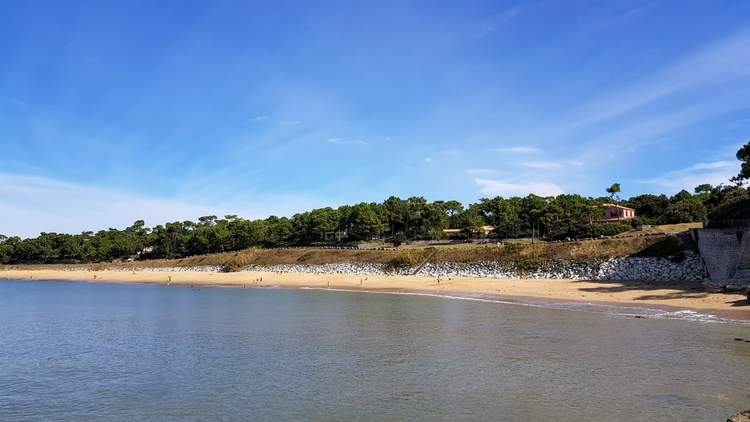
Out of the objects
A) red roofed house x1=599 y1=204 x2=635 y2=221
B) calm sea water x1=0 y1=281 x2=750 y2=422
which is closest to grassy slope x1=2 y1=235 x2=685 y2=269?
calm sea water x1=0 y1=281 x2=750 y2=422

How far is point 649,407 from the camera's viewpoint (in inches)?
639

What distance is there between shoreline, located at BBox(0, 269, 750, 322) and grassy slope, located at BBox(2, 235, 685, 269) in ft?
20.8

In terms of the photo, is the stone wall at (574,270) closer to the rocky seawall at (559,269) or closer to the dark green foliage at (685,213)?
the rocky seawall at (559,269)

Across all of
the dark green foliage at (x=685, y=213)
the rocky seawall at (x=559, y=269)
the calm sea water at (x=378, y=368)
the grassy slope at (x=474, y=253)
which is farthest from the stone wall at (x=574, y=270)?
the dark green foliage at (x=685, y=213)

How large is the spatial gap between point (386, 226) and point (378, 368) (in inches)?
3785

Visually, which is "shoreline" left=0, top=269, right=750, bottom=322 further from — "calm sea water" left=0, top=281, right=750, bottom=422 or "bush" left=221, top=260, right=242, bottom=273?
"calm sea water" left=0, top=281, right=750, bottom=422

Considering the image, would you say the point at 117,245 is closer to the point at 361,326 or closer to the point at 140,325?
the point at 140,325

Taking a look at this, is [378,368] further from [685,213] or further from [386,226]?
[386,226]

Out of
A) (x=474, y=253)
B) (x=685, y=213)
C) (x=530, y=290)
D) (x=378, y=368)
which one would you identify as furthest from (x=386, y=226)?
(x=378, y=368)

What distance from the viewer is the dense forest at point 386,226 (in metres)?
94.8

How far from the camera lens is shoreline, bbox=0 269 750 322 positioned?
1495 inches

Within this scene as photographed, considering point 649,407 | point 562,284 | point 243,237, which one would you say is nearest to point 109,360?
point 649,407

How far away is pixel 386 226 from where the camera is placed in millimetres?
118125

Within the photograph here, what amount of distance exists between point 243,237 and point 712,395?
385ft
